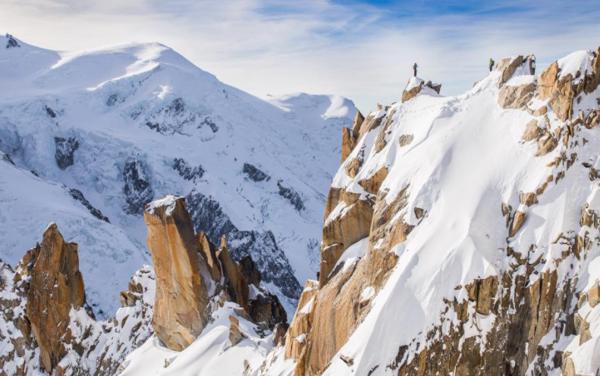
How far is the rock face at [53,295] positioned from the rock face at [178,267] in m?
14.1

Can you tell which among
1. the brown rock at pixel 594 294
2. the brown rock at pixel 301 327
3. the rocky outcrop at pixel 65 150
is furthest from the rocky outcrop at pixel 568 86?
the rocky outcrop at pixel 65 150

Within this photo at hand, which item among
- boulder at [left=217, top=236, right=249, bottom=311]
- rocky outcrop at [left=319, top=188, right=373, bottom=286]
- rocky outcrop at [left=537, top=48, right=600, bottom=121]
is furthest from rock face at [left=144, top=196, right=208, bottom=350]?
rocky outcrop at [left=537, top=48, right=600, bottom=121]

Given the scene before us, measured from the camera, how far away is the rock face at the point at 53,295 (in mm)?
61875

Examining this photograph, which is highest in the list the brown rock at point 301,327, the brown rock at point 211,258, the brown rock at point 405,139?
the brown rock at point 405,139

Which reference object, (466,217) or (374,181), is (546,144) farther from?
(374,181)

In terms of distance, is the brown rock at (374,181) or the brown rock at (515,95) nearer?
the brown rock at (515,95)

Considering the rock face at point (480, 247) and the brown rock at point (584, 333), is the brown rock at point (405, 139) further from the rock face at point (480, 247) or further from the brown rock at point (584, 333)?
the brown rock at point (584, 333)

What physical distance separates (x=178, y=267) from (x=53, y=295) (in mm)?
17236

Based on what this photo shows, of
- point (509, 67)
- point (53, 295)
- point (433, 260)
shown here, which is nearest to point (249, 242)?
point (53, 295)

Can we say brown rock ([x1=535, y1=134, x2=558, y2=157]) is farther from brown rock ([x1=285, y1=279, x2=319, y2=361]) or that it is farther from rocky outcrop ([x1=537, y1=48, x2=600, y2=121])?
brown rock ([x1=285, y1=279, x2=319, y2=361])

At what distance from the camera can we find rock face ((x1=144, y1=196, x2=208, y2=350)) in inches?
2003

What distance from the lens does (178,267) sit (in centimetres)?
5144

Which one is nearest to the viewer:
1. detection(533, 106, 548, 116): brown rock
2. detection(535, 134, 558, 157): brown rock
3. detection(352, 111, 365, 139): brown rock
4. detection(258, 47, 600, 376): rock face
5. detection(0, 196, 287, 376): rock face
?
detection(258, 47, 600, 376): rock face

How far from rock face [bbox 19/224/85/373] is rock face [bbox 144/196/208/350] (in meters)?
14.1
